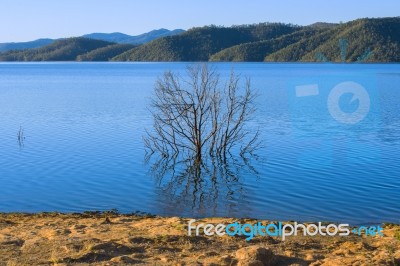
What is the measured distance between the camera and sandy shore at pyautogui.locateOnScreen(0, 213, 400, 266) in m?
Answer: 9.59

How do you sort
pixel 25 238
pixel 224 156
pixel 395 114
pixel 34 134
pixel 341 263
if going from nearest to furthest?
pixel 341 263
pixel 25 238
pixel 224 156
pixel 34 134
pixel 395 114

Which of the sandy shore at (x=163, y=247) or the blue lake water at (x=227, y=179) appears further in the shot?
the blue lake water at (x=227, y=179)

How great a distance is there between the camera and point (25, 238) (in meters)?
11.9

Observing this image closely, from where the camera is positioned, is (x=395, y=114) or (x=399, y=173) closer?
(x=399, y=173)

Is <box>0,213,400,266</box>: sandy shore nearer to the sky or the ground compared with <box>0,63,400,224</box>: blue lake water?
nearer to the sky

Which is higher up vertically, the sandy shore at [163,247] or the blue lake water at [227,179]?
the sandy shore at [163,247]

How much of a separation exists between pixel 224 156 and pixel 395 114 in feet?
64.7

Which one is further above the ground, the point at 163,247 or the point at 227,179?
the point at 163,247

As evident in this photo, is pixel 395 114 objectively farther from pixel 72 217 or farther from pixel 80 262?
pixel 80 262

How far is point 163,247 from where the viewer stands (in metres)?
10.8

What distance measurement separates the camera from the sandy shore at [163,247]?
9586 millimetres

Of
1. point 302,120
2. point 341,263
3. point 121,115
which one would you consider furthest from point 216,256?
point 121,115

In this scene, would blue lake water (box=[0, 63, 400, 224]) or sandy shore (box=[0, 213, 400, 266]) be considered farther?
blue lake water (box=[0, 63, 400, 224])

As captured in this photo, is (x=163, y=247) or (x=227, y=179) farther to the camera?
(x=227, y=179)
